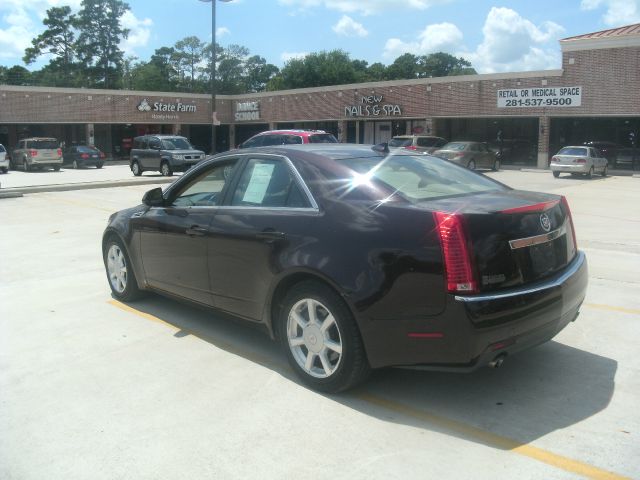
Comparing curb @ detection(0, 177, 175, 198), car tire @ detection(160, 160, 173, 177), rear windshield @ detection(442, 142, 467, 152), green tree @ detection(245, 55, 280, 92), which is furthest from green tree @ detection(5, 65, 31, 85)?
rear windshield @ detection(442, 142, 467, 152)

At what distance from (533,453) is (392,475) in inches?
31.3

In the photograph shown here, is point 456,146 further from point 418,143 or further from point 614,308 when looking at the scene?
point 614,308

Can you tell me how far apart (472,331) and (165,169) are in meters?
24.3

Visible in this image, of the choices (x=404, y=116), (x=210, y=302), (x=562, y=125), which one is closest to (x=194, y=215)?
(x=210, y=302)

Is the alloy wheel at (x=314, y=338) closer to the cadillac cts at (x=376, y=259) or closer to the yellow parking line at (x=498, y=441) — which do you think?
the cadillac cts at (x=376, y=259)

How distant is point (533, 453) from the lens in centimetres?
316

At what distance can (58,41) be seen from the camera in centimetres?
9400

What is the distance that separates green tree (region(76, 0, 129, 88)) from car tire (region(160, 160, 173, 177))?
7393cm

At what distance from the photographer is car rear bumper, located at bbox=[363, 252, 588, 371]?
131 inches

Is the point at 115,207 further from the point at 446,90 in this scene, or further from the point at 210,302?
the point at 446,90

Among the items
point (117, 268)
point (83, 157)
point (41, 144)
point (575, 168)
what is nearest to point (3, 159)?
point (41, 144)

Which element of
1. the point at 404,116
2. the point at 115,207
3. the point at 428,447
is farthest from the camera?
the point at 404,116

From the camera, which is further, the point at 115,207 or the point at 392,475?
the point at 115,207

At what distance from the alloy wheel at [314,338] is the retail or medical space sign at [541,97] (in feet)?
101
